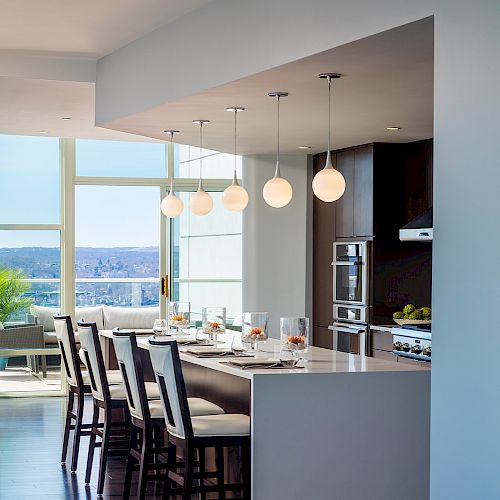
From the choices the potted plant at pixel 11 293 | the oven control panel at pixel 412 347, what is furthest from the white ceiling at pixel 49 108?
the oven control panel at pixel 412 347

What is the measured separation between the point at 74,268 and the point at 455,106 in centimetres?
737

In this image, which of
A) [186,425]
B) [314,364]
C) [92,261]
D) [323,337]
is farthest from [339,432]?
[92,261]

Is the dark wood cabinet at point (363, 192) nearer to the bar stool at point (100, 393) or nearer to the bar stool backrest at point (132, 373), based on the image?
the bar stool at point (100, 393)

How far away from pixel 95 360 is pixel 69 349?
26.1 inches

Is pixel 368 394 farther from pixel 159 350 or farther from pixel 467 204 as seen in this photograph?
pixel 467 204

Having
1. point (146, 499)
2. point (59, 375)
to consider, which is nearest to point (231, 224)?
point (59, 375)

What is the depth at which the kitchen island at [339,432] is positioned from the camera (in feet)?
15.3

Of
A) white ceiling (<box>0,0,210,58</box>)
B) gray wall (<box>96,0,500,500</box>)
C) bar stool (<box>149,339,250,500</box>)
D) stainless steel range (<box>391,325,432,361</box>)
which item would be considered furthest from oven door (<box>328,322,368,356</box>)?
gray wall (<box>96,0,500,500</box>)

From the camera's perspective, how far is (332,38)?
4480 millimetres

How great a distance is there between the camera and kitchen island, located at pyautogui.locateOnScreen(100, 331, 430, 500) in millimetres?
4652

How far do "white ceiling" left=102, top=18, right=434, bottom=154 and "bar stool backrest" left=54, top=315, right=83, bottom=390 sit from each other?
1.53m

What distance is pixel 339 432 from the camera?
4.77 meters

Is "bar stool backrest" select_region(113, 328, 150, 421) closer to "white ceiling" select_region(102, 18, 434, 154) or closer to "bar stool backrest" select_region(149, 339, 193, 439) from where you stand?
"bar stool backrest" select_region(149, 339, 193, 439)

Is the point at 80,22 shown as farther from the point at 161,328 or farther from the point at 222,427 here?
the point at 222,427
